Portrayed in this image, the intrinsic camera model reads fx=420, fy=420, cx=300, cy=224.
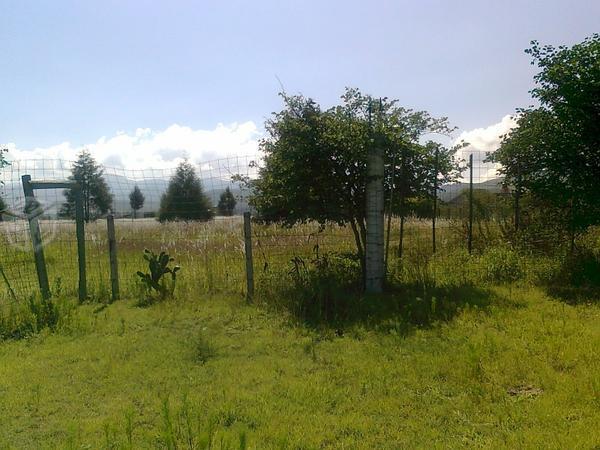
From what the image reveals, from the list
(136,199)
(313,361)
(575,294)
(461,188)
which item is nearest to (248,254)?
(313,361)

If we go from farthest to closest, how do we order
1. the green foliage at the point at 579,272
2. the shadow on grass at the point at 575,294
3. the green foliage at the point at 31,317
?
the green foliage at the point at 579,272, the shadow on grass at the point at 575,294, the green foliage at the point at 31,317

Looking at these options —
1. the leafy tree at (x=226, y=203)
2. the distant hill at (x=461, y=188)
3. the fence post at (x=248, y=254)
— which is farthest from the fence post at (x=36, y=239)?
the distant hill at (x=461, y=188)

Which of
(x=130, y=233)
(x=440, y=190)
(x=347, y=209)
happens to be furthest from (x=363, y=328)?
(x=130, y=233)

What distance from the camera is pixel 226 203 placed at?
814 centimetres

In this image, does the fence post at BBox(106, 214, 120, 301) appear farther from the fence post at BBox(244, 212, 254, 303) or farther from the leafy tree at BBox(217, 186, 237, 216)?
the fence post at BBox(244, 212, 254, 303)

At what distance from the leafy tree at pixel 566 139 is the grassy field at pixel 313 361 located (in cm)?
112

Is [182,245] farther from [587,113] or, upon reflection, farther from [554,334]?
[587,113]

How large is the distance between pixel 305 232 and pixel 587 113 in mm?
5175

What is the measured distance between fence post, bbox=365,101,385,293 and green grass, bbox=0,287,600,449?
1.28 metres

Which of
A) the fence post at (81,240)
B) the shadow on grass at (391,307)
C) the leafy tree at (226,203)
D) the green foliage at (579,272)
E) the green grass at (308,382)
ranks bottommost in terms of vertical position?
the green grass at (308,382)

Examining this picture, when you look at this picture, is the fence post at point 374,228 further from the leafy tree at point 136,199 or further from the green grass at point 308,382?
the leafy tree at point 136,199

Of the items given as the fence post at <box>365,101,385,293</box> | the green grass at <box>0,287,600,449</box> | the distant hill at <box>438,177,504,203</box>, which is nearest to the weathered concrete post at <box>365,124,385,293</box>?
the fence post at <box>365,101,385,293</box>

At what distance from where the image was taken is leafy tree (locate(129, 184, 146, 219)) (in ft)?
25.7

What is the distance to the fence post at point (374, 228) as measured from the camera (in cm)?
627
